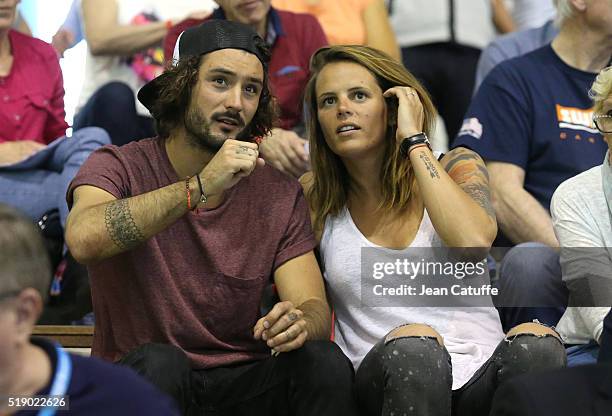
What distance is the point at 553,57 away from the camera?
3.42m

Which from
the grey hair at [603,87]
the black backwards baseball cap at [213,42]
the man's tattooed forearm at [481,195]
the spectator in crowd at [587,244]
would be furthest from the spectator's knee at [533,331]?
the black backwards baseball cap at [213,42]

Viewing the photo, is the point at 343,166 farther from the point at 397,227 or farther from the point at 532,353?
the point at 532,353

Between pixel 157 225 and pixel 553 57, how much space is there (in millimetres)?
1645

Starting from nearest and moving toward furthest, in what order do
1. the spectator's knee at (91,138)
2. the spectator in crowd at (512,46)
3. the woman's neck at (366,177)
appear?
1. the woman's neck at (366,177)
2. the spectator's knee at (91,138)
3. the spectator in crowd at (512,46)

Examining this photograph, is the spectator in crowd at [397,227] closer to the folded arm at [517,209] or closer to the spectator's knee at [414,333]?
the spectator's knee at [414,333]

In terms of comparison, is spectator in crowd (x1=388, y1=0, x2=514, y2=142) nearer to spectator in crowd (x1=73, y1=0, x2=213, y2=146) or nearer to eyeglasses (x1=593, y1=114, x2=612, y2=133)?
spectator in crowd (x1=73, y1=0, x2=213, y2=146)

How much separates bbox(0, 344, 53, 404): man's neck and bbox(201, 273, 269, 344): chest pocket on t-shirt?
886 millimetres

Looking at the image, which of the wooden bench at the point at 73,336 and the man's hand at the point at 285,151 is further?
the man's hand at the point at 285,151

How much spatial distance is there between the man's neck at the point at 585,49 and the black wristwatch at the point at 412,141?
965 mm

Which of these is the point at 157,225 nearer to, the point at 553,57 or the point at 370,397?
the point at 370,397

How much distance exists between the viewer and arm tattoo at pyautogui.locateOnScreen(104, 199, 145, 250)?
92.8 inches

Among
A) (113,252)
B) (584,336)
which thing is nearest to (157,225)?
(113,252)

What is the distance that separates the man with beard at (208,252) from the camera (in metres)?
2.34

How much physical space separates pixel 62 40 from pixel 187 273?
6.07ft
